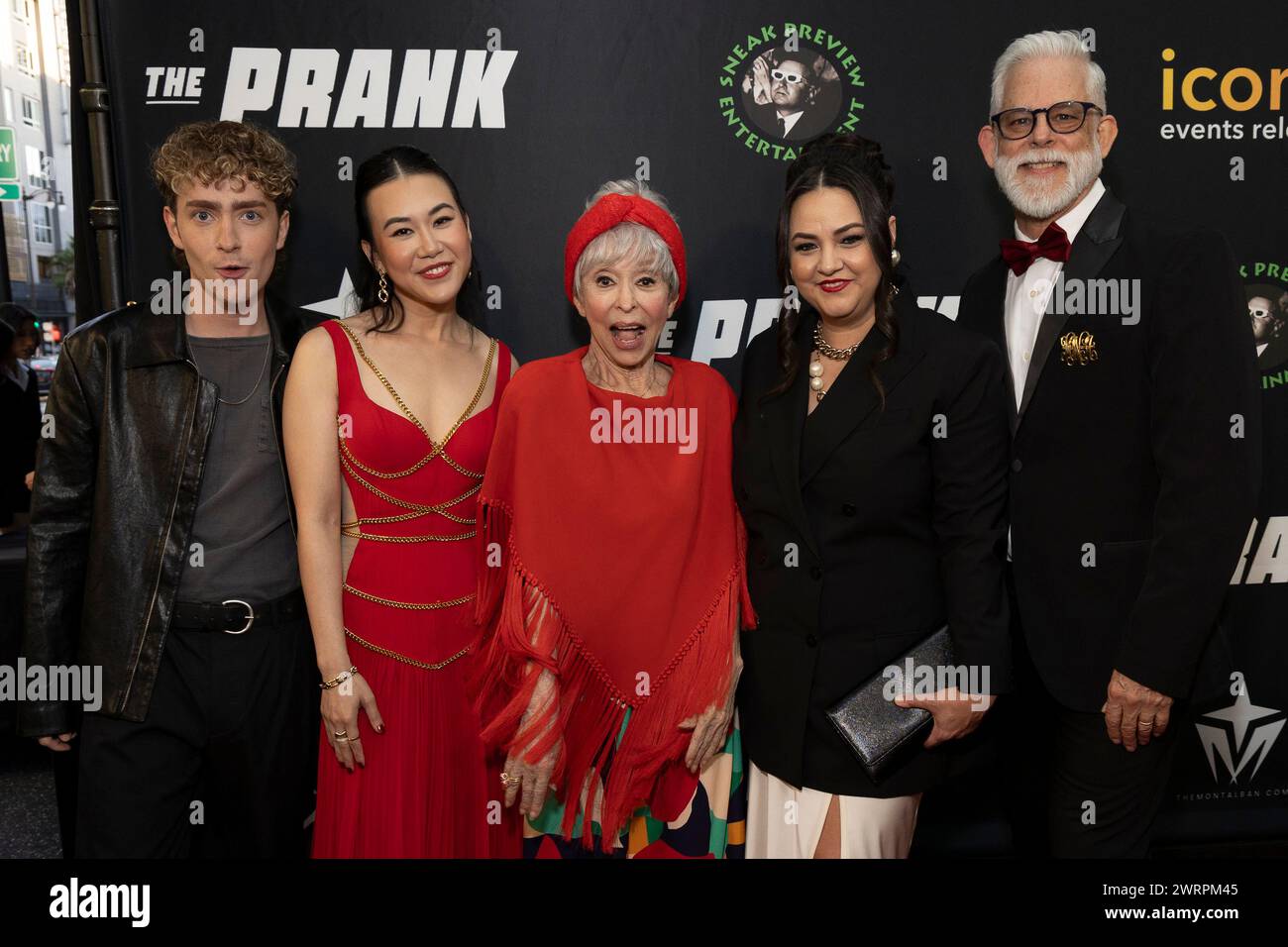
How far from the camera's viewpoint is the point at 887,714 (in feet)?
5.91

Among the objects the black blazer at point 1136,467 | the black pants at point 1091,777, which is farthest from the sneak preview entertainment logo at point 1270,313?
the black pants at point 1091,777

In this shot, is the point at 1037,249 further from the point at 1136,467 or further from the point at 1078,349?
the point at 1136,467

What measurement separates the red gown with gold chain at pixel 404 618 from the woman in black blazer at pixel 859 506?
2.23ft

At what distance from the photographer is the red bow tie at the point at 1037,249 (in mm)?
2000

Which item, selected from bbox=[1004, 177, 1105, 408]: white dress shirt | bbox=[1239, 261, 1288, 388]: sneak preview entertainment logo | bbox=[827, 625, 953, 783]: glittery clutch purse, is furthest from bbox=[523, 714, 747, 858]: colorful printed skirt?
bbox=[1239, 261, 1288, 388]: sneak preview entertainment logo

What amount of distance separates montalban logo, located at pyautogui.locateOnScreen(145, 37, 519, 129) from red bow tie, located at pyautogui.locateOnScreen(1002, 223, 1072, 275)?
148 centimetres

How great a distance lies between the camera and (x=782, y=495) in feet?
5.98

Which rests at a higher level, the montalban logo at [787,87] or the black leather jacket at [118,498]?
the montalban logo at [787,87]

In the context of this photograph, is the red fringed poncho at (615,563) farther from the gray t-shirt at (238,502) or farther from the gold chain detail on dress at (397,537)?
the gray t-shirt at (238,502)

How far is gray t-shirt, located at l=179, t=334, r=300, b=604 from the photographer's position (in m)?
2.03

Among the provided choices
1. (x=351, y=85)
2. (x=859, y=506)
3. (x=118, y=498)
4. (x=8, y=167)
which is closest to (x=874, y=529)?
(x=859, y=506)

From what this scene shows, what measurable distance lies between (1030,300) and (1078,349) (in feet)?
0.72

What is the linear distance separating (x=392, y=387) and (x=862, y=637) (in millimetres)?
1163

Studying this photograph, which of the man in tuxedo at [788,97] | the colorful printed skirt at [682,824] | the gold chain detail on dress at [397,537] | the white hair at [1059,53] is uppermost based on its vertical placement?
the man in tuxedo at [788,97]
